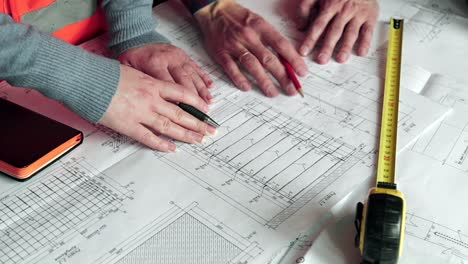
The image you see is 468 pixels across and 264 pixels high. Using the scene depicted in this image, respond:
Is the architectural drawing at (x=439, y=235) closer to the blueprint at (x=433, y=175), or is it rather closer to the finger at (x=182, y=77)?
the blueprint at (x=433, y=175)

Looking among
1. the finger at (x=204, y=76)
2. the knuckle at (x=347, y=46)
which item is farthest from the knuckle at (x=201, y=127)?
the knuckle at (x=347, y=46)

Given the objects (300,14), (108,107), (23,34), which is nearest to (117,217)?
(108,107)

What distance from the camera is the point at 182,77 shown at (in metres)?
0.97

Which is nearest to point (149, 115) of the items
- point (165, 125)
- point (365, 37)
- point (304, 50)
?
point (165, 125)

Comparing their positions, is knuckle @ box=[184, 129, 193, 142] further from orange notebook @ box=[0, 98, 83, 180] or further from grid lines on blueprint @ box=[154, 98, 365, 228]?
orange notebook @ box=[0, 98, 83, 180]

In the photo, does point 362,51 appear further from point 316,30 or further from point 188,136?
point 188,136

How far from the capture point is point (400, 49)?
3.45ft

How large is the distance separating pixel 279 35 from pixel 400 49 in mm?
223

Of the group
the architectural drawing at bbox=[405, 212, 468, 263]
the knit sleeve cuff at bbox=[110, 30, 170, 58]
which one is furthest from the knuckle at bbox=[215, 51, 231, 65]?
the architectural drawing at bbox=[405, 212, 468, 263]

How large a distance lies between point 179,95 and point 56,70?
0.19 meters

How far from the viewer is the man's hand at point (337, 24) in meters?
1.06

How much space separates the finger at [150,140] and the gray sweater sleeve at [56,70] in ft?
0.20

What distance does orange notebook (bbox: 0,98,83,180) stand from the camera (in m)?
0.79

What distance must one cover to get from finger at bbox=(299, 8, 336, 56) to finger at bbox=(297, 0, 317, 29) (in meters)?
0.03
